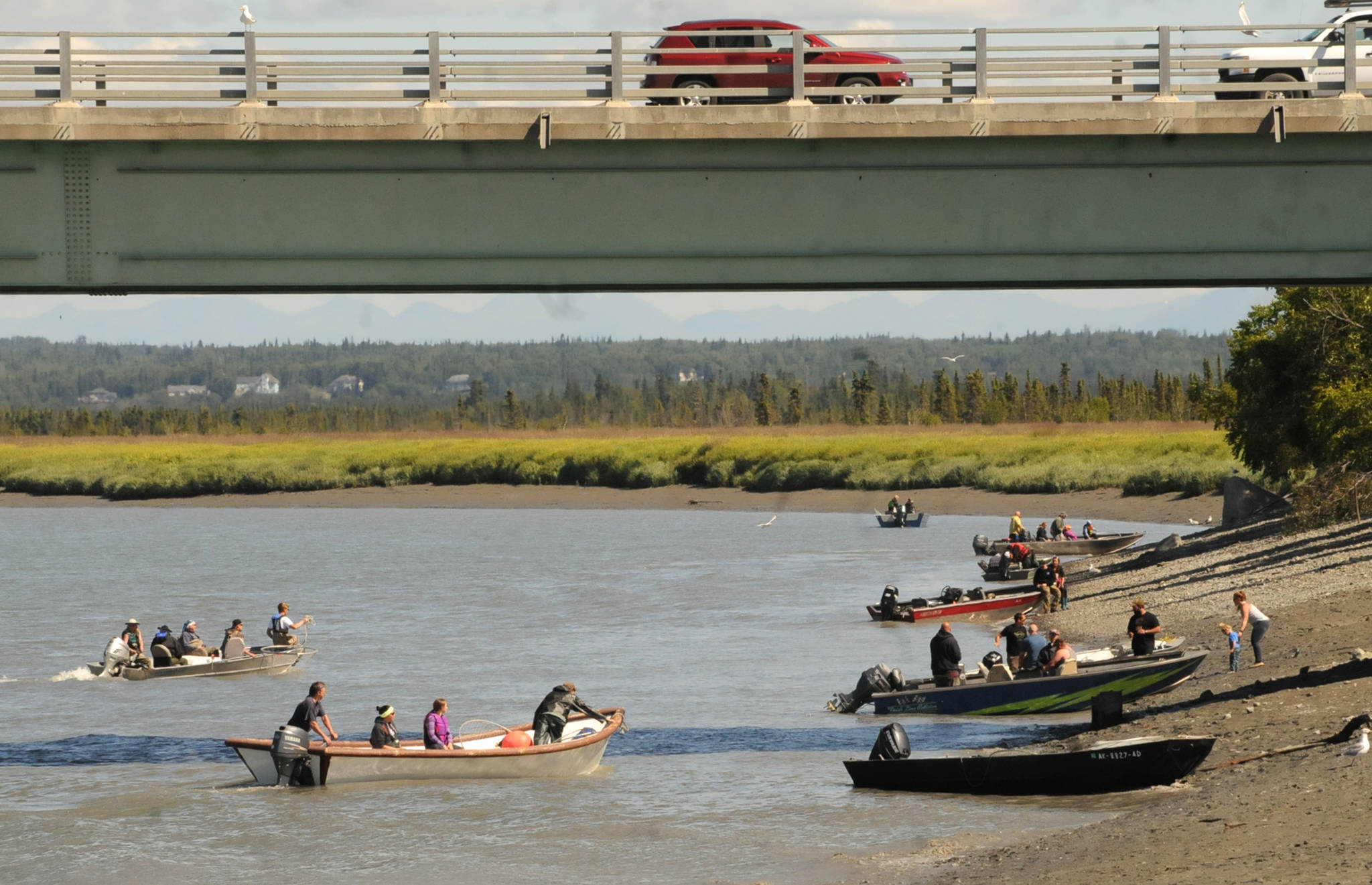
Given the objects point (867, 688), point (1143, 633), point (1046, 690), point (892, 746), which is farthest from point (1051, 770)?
point (867, 688)

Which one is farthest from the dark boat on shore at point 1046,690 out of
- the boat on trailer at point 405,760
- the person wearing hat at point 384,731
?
the person wearing hat at point 384,731

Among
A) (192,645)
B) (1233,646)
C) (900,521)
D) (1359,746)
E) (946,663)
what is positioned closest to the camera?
(1359,746)

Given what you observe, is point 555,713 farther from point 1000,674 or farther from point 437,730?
point 1000,674

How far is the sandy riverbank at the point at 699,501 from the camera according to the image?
80625 mm

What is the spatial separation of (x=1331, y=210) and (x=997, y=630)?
841 inches

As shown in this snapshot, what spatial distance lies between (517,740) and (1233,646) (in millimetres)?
12632

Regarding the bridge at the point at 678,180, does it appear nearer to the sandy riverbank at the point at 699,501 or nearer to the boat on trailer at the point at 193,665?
the boat on trailer at the point at 193,665

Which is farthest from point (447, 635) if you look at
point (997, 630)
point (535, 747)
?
point (535, 747)

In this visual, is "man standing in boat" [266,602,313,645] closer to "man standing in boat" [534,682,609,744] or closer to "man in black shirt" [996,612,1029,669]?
"man standing in boat" [534,682,609,744]

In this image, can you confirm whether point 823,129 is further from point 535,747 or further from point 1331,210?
point 535,747

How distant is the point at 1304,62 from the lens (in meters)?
20.1

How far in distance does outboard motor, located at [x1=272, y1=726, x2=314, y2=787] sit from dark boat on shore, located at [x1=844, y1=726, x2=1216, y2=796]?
9.15 meters

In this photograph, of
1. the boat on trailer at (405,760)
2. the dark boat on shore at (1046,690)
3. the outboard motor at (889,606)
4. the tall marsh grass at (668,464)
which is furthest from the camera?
the tall marsh grass at (668,464)

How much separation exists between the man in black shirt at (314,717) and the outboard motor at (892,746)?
925cm
